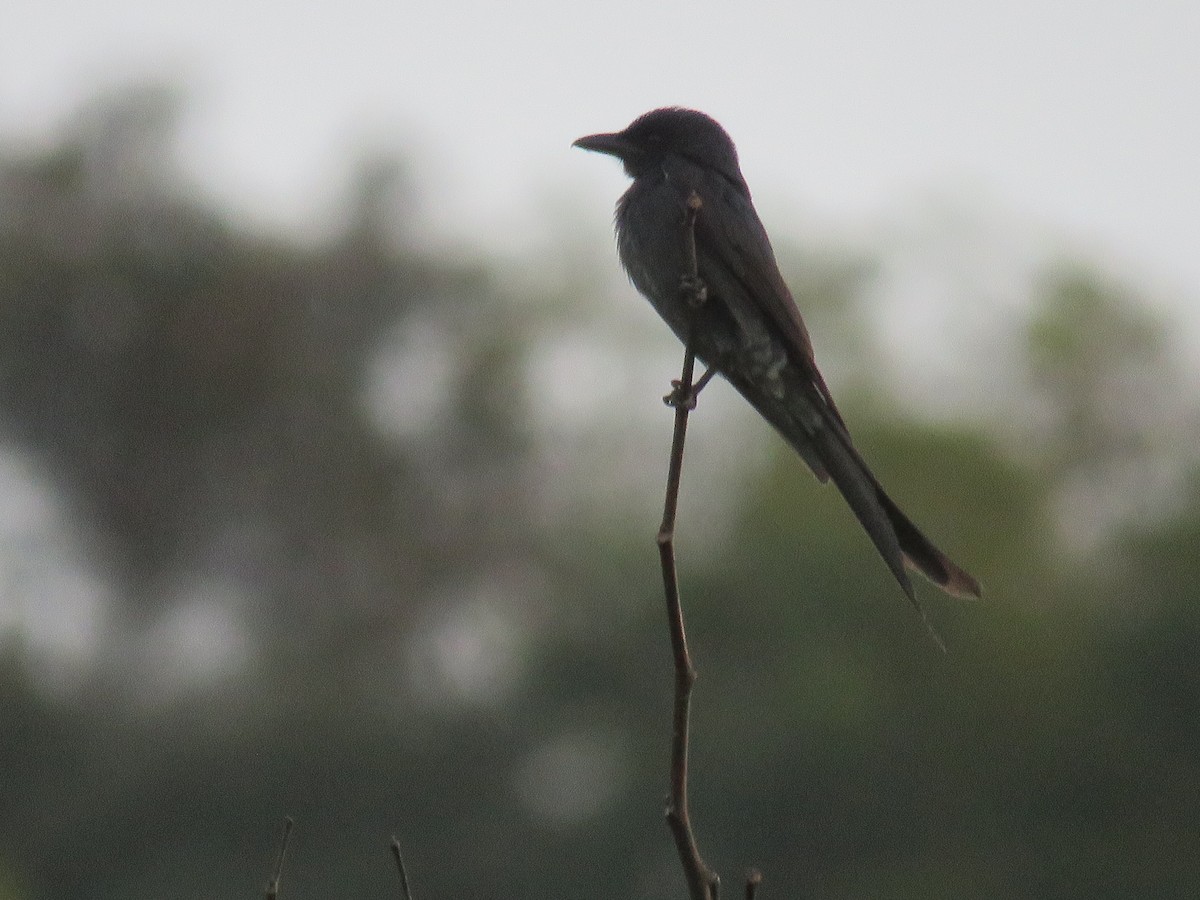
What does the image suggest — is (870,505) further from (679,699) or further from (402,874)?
(402,874)

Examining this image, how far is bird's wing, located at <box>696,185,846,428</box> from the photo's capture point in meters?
5.75

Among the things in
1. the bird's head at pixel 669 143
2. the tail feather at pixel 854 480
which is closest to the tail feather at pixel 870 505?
the tail feather at pixel 854 480

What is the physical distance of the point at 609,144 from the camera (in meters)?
6.62

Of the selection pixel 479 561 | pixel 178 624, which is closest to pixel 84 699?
pixel 178 624

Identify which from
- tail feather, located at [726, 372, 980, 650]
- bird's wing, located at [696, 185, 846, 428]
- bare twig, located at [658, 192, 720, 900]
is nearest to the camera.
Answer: bare twig, located at [658, 192, 720, 900]

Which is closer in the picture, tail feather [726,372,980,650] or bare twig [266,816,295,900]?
bare twig [266,816,295,900]

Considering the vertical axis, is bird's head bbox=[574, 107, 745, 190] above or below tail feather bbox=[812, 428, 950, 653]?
above

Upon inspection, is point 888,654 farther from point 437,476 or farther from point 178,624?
point 178,624

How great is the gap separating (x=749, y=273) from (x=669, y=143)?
0.99m

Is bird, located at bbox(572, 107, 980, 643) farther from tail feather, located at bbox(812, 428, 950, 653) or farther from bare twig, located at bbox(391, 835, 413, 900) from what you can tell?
bare twig, located at bbox(391, 835, 413, 900)

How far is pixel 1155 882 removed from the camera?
3028 centimetres

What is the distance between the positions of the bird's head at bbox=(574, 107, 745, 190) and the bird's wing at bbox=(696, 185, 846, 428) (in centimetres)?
38

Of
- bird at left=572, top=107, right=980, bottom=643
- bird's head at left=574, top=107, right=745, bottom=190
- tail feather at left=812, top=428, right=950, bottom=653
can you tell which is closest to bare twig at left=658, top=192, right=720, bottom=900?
tail feather at left=812, top=428, right=950, bottom=653

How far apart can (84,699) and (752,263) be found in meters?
31.2
